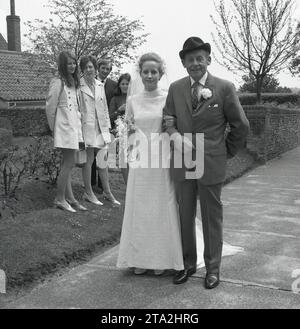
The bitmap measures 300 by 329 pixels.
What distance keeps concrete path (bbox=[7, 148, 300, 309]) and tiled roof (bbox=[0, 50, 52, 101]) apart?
916 inches

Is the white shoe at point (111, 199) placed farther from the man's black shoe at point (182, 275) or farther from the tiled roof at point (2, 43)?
the tiled roof at point (2, 43)

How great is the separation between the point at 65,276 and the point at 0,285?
2.04ft

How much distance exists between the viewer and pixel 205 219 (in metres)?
4.47

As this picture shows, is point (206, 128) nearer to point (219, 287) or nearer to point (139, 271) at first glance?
point (219, 287)

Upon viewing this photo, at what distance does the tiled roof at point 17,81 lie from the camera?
2914 cm

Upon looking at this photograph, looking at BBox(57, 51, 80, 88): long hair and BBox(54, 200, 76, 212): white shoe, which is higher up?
BBox(57, 51, 80, 88): long hair

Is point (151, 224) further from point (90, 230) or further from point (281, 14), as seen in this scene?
point (281, 14)

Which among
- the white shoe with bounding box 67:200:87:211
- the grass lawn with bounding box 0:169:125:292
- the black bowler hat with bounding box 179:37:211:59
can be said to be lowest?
the grass lawn with bounding box 0:169:125:292

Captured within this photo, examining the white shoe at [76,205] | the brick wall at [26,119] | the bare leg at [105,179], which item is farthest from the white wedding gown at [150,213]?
the brick wall at [26,119]

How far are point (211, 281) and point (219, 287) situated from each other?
0.29 feet

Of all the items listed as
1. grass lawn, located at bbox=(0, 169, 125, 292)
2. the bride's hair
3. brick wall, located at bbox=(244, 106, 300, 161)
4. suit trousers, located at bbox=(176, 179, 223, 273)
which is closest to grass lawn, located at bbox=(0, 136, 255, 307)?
grass lawn, located at bbox=(0, 169, 125, 292)

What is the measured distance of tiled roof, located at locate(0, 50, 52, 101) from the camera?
2914 cm

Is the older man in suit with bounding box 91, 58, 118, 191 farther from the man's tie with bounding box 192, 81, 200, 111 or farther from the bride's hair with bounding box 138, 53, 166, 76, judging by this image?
the man's tie with bounding box 192, 81, 200, 111

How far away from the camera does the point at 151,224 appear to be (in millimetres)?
4672
